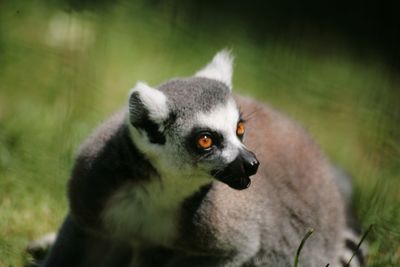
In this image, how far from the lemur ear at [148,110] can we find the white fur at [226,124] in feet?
0.67

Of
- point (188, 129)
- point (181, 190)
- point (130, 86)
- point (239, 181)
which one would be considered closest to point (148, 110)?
point (188, 129)

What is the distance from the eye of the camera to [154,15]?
7445mm

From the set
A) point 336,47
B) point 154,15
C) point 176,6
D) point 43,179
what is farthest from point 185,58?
point 43,179

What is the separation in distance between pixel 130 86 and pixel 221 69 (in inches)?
102

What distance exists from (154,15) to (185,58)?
2.02ft

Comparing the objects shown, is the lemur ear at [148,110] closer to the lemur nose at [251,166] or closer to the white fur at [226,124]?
the white fur at [226,124]

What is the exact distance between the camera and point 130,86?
719 cm

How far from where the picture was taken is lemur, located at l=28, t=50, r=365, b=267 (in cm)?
417

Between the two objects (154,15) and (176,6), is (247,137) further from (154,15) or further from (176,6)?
(154,15)

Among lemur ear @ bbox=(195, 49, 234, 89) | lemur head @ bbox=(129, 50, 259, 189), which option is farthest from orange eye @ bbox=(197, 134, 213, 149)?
lemur ear @ bbox=(195, 49, 234, 89)

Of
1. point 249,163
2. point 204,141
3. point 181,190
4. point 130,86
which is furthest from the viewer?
point 130,86

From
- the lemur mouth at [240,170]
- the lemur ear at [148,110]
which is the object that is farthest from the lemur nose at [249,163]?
the lemur ear at [148,110]

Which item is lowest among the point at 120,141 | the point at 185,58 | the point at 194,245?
the point at 185,58

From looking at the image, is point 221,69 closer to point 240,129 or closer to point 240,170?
point 240,129
